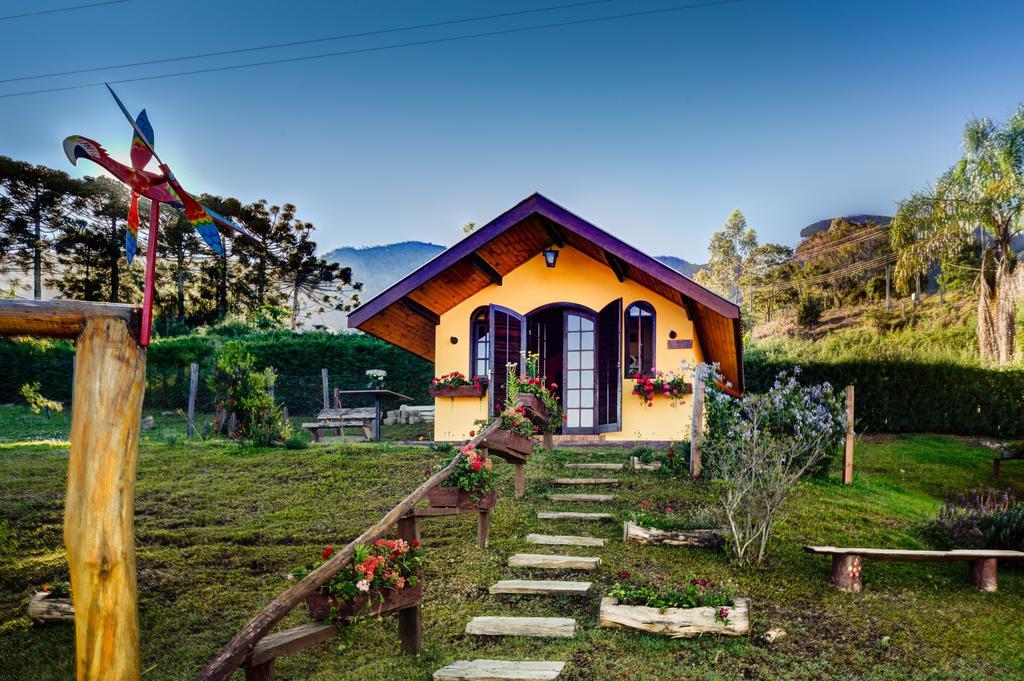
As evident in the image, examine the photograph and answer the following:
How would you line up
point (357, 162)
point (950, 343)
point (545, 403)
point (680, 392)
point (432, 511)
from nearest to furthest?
point (432, 511)
point (545, 403)
point (680, 392)
point (357, 162)
point (950, 343)

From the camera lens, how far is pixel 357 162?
17.8 metres

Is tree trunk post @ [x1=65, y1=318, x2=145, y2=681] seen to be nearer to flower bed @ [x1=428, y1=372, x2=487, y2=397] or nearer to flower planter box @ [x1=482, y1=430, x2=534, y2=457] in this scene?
flower planter box @ [x1=482, y1=430, x2=534, y2=457]

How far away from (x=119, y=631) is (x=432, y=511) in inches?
120

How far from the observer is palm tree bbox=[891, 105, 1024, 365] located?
73.4 ft

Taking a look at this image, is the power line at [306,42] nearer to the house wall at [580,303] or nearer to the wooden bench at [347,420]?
the house wall at [580,303]

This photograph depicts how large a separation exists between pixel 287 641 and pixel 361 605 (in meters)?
0.62

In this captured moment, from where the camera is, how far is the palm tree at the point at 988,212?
2236 cm

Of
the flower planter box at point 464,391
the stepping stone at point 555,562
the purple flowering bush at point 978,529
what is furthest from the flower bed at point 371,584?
the flower planter box at point 464,391

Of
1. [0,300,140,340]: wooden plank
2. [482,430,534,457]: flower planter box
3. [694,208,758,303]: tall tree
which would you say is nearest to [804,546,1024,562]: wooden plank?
[482,430,534,457]: flower planter box

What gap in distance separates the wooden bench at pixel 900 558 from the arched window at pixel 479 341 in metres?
7.83

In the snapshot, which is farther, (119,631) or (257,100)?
(257,100)

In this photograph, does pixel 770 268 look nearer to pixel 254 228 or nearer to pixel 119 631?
pixel 254 228

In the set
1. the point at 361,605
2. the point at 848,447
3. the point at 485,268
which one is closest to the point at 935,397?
the point at 848,447

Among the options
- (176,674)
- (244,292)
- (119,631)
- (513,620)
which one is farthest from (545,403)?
(244,292)
